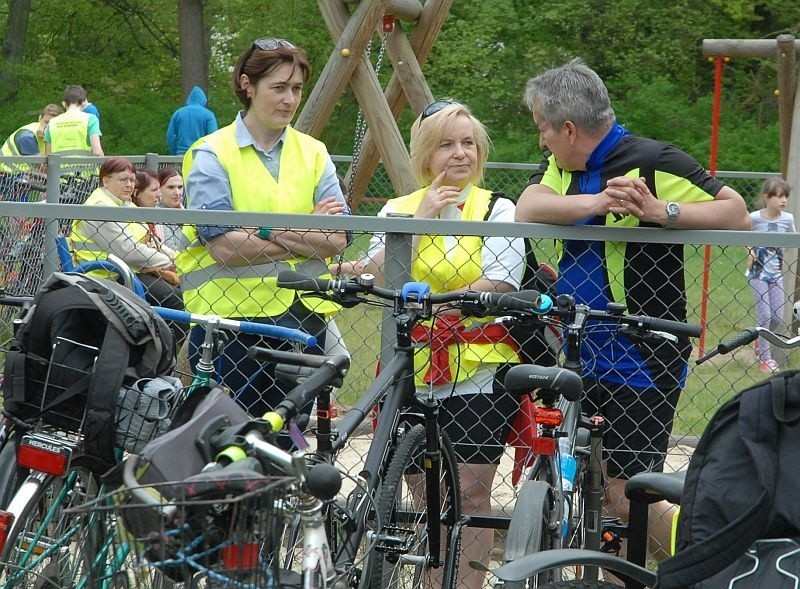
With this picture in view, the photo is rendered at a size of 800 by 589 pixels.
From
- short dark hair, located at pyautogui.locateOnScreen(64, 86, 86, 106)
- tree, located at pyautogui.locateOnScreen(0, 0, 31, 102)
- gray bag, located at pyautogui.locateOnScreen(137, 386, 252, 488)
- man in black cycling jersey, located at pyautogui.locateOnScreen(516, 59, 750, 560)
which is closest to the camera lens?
gray bag, located at pyautogui.locateOnScreen(137, 386, 252, 488)

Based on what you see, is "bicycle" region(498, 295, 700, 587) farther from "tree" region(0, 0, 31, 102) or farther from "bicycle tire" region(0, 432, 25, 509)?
"tree" region(0, 0, 31, 102)

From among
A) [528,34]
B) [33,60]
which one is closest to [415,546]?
[528,34]

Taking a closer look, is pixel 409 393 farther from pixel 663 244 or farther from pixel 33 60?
pixel 33 60

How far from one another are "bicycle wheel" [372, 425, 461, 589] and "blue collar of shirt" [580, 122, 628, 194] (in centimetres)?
103

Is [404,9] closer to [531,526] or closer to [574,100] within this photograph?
[574,100]

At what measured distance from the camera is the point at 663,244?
4066mm

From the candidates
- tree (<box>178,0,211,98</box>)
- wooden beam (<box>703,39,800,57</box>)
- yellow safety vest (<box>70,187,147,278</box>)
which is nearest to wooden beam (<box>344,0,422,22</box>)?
wooden beam (<box>703,39,800,57</box>)

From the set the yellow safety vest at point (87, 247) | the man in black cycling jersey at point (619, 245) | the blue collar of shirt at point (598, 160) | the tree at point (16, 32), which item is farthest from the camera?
the tree at point (16, 32)

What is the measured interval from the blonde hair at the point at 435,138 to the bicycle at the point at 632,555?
5.36ft

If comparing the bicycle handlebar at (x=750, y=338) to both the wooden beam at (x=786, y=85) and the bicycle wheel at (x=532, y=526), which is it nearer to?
the bicycle wheel at (x=532, y=526)

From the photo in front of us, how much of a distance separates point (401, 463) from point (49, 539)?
1.06m

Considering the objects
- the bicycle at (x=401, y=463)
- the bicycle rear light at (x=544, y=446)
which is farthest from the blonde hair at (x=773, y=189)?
the bicycle rear light at (x=544, y=446)

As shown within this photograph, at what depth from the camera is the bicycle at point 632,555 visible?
9.16ft

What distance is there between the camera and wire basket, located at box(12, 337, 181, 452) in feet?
11.2
